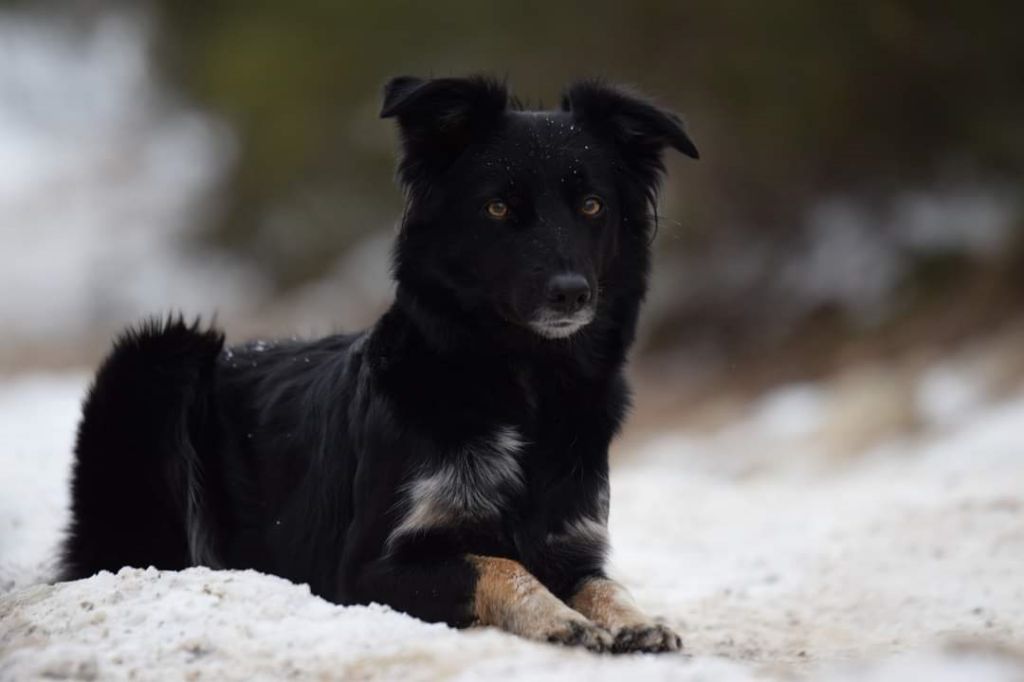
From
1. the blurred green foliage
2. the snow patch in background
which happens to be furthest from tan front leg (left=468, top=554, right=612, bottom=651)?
the snow patch in background

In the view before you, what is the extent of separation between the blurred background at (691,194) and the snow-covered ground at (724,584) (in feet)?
4.41

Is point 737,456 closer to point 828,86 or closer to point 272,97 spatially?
point 828,86

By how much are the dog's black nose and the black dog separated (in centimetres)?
1

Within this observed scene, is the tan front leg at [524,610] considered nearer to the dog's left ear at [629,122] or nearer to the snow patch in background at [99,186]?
the dog's left ear at [629,122]

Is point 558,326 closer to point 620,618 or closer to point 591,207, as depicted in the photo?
point 591,207

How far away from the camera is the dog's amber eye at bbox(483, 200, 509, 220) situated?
5824 mm

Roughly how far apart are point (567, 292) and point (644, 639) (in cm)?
137

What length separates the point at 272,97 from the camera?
92.6 feet

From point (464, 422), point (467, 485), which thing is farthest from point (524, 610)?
point (464, 422)

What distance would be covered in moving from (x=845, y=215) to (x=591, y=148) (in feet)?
45.9

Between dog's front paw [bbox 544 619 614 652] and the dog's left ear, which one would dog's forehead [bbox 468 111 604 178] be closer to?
the dog's left ear

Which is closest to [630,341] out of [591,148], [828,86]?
[591,148]

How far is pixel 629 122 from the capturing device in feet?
20.7

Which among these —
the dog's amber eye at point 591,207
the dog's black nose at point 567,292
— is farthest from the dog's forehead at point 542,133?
the dog's black nose at point 567,292
